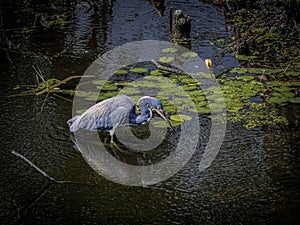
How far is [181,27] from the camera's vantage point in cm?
720

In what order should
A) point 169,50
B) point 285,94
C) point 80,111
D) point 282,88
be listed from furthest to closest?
point 169,50, point 282,88, point 285,94, point 80,111

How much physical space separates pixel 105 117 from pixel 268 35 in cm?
299

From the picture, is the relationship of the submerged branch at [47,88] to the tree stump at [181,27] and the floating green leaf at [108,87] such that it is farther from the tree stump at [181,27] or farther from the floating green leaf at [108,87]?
the tree stump at [181,27]

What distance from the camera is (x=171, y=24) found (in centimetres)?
752

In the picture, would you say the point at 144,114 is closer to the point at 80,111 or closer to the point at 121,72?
the point at 80,111

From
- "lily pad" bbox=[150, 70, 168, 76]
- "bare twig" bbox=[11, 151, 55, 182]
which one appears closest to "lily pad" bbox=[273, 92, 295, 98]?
"lily pad" bbox=[150, 70, 168, 76]

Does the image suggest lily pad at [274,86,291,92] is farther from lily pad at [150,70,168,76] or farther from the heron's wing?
the heron's wing

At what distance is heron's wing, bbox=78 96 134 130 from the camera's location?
4938 millimetres

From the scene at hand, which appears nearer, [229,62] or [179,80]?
[179,80]

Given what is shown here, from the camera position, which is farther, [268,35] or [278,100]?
[268,35]

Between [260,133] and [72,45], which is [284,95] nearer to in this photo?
[260,133]

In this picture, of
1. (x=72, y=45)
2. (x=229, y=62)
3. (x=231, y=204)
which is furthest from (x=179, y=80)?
(x=231, y=204)

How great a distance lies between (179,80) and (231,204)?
2266 millimetres

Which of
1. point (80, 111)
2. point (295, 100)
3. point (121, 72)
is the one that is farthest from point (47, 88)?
point (295, 100)
